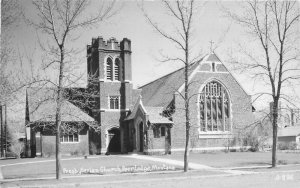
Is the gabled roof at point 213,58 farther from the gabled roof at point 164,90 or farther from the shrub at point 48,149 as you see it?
the shrub at point 48,149

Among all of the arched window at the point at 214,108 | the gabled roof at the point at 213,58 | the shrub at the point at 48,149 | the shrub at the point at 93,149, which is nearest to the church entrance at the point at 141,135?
the shrub at the point at 93,149

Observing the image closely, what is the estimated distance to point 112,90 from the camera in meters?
40.6

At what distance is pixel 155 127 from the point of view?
1403 inches

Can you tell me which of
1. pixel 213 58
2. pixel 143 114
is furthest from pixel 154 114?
pixel 213 58

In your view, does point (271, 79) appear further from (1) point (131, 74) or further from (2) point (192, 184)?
(1) point (131, 74)

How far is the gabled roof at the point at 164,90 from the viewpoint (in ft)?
130

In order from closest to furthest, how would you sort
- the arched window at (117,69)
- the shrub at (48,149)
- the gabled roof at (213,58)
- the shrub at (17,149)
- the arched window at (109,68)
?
the shrub at (48,149)
the gabled roof at (213,58)
the arched window at (109,68)
the arched window at (117,69)
the shrub at (17,149)

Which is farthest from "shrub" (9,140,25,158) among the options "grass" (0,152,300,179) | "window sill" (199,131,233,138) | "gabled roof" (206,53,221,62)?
"gabled roof" (206,53,221,62)

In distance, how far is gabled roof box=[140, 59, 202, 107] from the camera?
39531 mm

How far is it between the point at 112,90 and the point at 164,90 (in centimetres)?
644

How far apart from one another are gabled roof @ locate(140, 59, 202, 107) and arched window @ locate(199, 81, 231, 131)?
9.79ft

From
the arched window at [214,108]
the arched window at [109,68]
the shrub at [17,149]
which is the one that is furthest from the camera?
the shrub at [17,149]

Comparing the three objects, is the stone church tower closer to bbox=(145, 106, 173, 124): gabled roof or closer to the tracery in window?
the tracery in window

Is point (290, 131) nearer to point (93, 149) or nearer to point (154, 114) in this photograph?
point (154, 114)
